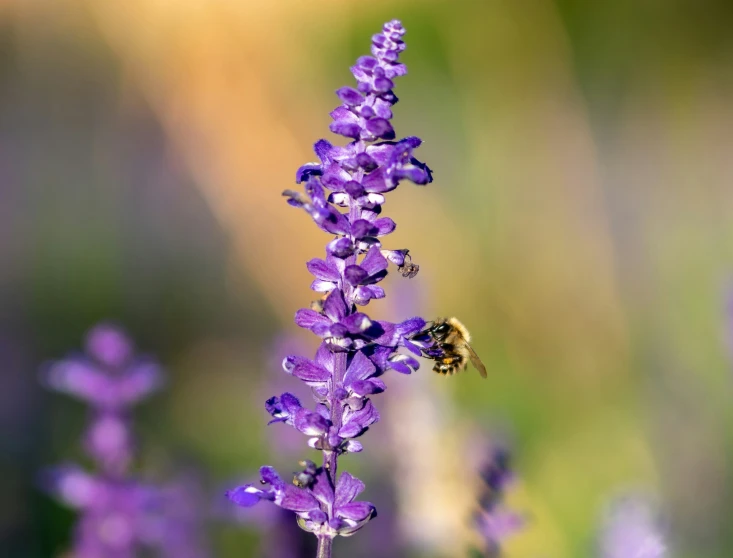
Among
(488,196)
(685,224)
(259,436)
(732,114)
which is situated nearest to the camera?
(259,436)

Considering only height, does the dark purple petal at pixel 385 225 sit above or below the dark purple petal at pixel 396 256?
above

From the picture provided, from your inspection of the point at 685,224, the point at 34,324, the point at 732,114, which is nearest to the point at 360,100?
the point at 34,324

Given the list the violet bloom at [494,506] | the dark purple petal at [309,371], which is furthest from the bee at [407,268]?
the violet bloom at [494,506]

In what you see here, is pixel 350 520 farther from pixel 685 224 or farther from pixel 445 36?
pixel 445 36

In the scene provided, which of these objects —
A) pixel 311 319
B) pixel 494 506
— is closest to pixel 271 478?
pixel 311 319

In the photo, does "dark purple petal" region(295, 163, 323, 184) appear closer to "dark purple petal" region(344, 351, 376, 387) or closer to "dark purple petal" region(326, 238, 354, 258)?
"dark purple petal" region(326, 238, 354, 258)

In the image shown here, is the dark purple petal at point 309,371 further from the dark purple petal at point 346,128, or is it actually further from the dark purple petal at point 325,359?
the dark purple petal at point 346,128

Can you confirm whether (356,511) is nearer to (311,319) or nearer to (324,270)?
(311,319)
